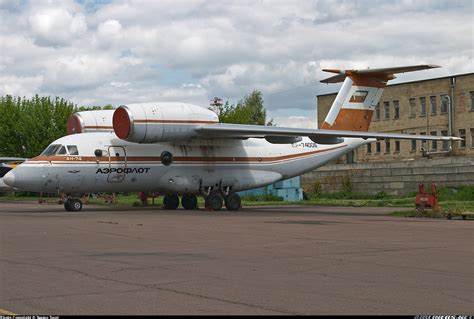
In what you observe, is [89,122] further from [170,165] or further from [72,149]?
[170,165]

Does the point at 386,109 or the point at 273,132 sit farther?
the point at 386,109

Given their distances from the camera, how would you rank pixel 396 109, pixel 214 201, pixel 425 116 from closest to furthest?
pixel 214 201
pixel 425 116
pixel 396 109

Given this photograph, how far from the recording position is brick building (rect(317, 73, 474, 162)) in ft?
185

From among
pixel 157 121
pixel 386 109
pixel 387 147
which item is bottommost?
pixel 157 121

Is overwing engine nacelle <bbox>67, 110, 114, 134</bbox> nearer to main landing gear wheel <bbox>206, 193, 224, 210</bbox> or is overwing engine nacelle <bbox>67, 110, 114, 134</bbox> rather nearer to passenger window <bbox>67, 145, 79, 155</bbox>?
passenger window <bbox>67, 145, 79, 155</bbox>

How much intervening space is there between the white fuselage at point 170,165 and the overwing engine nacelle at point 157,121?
1324mm

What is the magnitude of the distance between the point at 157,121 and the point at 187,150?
9.88ft

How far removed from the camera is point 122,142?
91.5ft

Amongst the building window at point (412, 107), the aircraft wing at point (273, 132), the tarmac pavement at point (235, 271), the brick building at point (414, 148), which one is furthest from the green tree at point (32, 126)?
the tarmac pavement at point (235, 271)

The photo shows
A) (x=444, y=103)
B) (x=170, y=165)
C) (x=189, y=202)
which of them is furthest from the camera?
(x=444, y=103)

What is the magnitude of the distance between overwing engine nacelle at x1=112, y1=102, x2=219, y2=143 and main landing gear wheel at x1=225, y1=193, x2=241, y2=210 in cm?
349

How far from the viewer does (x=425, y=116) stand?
195 ft

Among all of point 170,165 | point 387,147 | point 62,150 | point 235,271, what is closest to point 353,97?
point 170,165

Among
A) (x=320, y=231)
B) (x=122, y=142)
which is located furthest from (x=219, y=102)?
(x=320, y=231)
